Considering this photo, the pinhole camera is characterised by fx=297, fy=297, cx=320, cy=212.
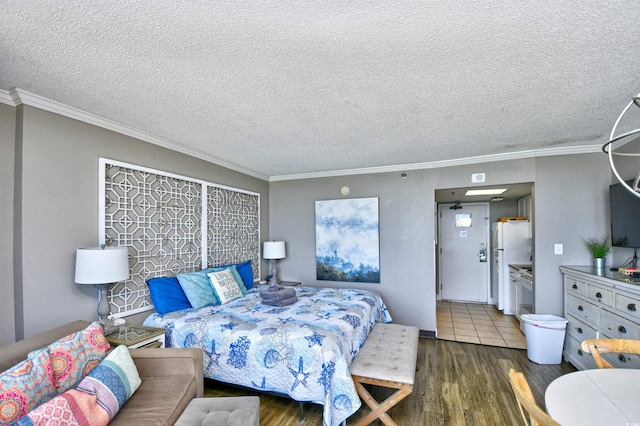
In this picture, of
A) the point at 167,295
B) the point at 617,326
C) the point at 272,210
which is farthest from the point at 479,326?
the point at 167,295

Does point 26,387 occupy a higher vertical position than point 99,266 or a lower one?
lower

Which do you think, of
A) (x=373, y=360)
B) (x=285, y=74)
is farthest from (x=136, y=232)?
(x=373, y=360)

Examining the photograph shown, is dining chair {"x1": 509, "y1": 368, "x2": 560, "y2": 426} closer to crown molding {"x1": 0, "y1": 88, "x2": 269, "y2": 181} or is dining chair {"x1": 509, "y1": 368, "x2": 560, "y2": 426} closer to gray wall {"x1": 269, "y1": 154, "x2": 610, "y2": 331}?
gray wall {"x1": 269, "y1": 154, "x2": 610, "y2": 331}

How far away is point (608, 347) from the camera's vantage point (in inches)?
66.6

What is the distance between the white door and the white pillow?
456cm

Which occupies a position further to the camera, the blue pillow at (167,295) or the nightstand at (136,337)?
the blue pillow at (167,295)

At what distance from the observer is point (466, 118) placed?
2.57 m

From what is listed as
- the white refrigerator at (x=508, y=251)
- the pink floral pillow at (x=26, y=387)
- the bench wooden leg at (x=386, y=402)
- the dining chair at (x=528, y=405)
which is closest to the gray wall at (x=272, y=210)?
the pink floral pillow at (x=26, y=387)

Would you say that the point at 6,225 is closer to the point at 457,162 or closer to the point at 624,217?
the point at 457,162

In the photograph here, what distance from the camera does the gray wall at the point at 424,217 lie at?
11.4 feet

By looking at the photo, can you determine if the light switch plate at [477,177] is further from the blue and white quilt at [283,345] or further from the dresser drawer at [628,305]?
the blue and white quilt at [283,345]

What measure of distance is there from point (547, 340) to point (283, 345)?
9.70 feet

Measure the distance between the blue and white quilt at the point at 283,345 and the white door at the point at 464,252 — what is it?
12.8 ft

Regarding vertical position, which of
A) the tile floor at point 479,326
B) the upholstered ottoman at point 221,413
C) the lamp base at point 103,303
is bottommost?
the tile floor at point 479,326
